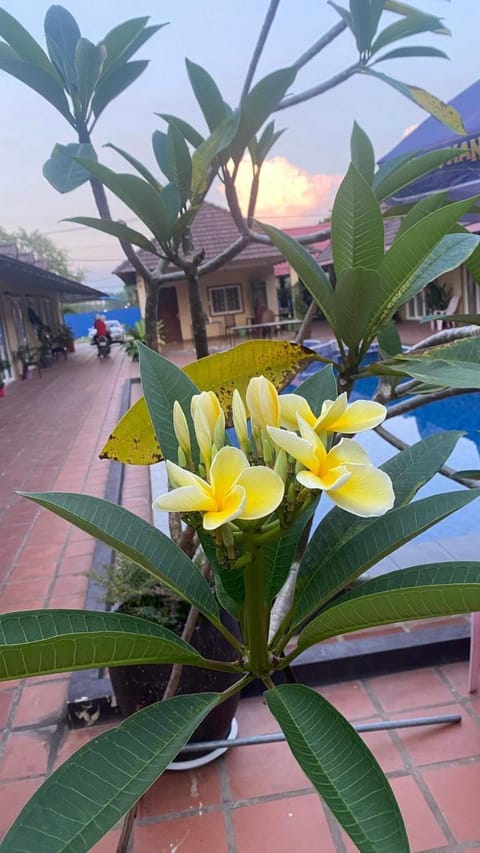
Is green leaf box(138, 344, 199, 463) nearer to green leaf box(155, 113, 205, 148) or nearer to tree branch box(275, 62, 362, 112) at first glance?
green leaf box(155, 113, 205, 148)

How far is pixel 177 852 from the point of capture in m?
1.29

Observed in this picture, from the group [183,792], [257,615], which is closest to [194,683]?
[183,792]

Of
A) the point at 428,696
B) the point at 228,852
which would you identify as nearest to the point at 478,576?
the point at 228,852

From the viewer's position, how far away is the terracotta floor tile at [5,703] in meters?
1.77

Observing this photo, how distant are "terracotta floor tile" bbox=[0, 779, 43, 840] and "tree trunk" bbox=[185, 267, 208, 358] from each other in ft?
3.91

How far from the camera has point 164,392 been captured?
87cm

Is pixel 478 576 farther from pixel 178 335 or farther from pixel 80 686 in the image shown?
pixel 178 335

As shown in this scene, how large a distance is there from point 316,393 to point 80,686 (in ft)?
4.43

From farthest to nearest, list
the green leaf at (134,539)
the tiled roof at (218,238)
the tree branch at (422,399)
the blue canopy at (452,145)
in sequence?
1. the tiled roof at (218,238)
2. the blue canopy at (452,145)
3. the tree branch at (422,399)
4. the green leaf at (134,539)

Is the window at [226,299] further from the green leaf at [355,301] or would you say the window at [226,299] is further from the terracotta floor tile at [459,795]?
the green leaf at [355,301]

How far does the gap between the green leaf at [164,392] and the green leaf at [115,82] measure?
76 centimetres

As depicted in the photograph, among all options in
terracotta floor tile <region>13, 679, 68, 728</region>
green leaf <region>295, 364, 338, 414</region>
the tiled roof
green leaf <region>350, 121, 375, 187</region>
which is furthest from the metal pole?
the tiled roof

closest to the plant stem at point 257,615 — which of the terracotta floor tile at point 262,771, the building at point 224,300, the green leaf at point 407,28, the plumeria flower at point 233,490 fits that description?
the plumeria flower at point 233,490

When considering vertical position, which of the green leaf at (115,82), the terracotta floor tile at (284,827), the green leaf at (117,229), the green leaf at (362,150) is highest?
the green leaf at (115,82)
